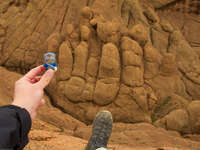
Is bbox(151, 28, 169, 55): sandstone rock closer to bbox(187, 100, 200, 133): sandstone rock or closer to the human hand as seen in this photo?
bbox(187, 100, 200, 133): sandstone rock

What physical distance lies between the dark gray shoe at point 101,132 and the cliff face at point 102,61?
178 centimetres

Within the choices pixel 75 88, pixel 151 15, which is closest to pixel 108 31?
pixel 75 88

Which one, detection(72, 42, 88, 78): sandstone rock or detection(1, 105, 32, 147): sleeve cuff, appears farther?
detection(72, 42, 88, 78): sandstone rock

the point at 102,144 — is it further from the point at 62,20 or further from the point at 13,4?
the point at 13,4

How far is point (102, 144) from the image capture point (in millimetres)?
3656

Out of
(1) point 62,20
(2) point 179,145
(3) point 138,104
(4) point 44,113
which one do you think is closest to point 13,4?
(1) point 62,20


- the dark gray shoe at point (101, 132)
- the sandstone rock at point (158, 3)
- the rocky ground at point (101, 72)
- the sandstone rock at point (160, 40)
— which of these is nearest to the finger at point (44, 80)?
Answer: the dark gray shoe at point (101, 132)

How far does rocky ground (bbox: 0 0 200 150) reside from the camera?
5508mm

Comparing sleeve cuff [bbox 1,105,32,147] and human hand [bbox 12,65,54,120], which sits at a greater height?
human hand [bbox 12,65,54,120]

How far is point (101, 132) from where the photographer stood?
3730 mm

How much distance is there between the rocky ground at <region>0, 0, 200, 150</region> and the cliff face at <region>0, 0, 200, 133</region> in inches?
1.1

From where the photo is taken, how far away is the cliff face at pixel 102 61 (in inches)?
224

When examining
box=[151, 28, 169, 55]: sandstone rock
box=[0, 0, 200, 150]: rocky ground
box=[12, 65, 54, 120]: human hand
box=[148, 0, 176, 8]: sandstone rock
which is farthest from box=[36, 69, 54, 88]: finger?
box=[148, 0, 176, 8]: sandstone rock

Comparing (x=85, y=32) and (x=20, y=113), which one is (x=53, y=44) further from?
(x=20, y=113)
